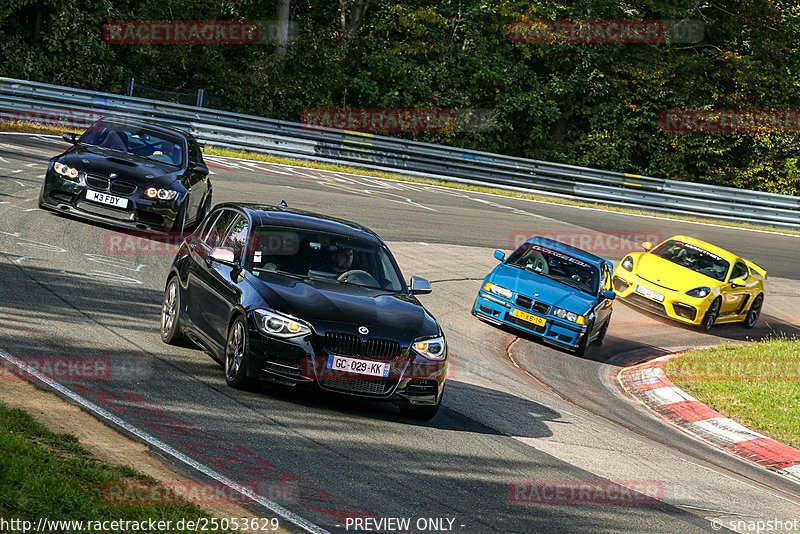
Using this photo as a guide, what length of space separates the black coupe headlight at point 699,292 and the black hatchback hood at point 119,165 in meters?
9.71

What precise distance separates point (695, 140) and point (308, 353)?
3638 centimetres

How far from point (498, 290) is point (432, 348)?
6923 mm

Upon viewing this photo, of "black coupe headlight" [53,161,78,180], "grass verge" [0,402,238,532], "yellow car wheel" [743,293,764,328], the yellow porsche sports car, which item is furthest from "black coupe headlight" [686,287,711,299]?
"grass verge" [0,402,238,532]

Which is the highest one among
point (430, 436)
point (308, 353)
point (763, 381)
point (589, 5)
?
point (589, 5)

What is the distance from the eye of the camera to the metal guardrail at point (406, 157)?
2870cm

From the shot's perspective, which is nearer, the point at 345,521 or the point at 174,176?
the point at 345,521

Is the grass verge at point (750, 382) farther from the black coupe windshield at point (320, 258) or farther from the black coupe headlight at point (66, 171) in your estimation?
the black coupe headlight at point (66, 171)

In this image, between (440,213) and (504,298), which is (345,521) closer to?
(504,298)

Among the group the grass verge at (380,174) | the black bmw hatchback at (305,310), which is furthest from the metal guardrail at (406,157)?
the black bmw hatchback at (305,310)

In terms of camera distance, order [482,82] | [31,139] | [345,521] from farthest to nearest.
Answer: [482,82], [31,139], [345,521]

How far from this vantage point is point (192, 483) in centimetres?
621

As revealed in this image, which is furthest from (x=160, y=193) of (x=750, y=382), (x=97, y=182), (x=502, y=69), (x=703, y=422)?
(x=502, y=69)

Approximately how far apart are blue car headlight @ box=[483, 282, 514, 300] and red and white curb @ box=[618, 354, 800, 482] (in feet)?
6.68

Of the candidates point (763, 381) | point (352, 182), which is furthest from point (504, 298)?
point (352, 182)
